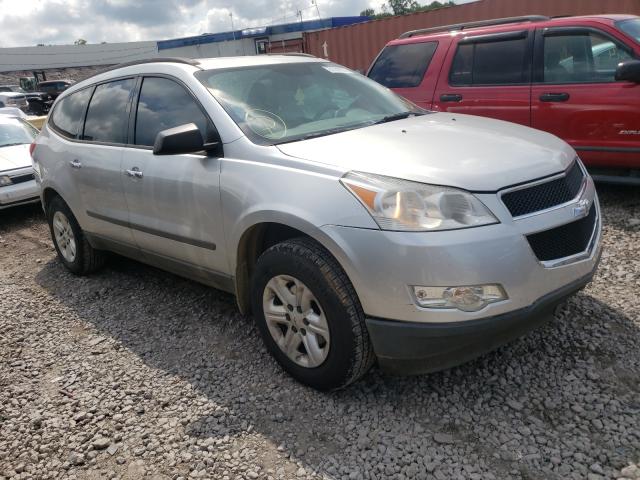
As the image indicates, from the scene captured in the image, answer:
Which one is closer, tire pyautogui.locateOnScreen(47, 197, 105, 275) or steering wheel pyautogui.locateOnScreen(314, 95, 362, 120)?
steering wheel pyautogui.locateOnScreen(314, 95, 362, 120)

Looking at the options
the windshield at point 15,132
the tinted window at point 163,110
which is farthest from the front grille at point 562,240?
the windshield at point 15,132

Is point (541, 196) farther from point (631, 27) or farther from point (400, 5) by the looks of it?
point (400, 5)

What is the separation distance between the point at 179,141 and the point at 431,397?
74.3 inches

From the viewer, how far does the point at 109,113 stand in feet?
13.7

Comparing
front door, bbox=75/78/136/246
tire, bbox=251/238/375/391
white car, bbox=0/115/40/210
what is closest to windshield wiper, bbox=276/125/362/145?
tire, bbox=251/238/375/391

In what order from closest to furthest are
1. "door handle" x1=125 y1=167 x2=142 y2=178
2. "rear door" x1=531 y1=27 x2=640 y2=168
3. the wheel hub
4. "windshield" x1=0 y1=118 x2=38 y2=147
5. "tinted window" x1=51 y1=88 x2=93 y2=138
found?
the wheel hub → "door handle" x1=125 y1=167 x2=142 y2=178 → "tinted window" x1=51 y1=88 x2=93 y2=138 → "rear door" x1=531 y1=27 x2=640 y2=168 → "windshield" x1=0 y1=118 x2=38 y2=147

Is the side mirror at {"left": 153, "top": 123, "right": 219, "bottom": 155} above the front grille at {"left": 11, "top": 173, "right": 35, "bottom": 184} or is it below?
above

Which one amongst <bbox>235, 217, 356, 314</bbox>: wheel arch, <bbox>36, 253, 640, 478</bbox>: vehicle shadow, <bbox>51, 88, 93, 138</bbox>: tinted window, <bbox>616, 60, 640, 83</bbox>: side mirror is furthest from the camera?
<bbox>616, 60, 640, 83</bbox>: side mirror

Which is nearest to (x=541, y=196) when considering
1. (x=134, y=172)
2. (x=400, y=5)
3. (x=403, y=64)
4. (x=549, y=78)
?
(x=134, y=172)

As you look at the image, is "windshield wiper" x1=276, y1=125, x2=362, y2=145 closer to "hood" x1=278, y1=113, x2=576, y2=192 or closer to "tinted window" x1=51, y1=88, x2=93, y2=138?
"hood" x1=278, y1=113, x2=576, y2=192

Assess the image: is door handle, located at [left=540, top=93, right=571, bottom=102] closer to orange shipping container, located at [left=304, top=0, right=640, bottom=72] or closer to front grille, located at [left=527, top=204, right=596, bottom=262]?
front grille, located at [left=527, top=204, right=596, bottom=262]

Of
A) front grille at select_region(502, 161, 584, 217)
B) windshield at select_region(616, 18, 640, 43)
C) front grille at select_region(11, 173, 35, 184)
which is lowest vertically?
front grille at select_region(11, 173, 35, 184)

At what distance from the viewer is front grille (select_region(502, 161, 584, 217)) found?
2474 mm

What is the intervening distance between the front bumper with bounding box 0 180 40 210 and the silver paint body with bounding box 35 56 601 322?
418 centimetres
